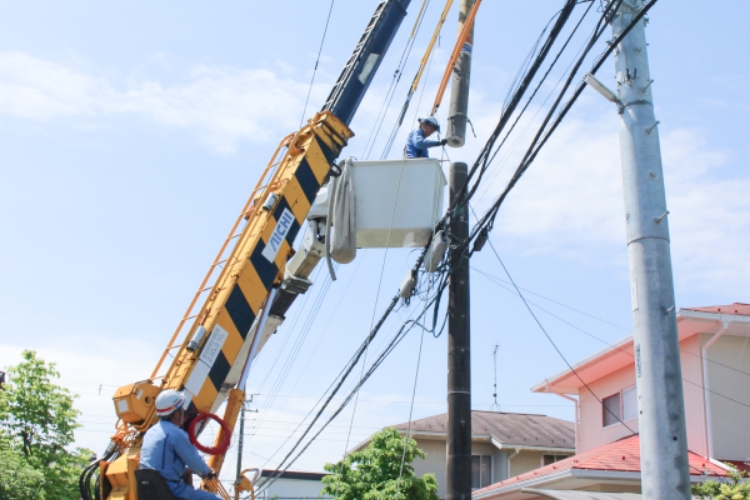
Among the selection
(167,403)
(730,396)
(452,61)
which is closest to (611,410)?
(730,396)

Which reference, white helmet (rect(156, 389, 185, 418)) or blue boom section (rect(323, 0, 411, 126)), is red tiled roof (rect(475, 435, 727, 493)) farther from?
white helmet (rect(156, 389, 185, 418))

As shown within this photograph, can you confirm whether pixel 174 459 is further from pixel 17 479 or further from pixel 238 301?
pixel 17 479

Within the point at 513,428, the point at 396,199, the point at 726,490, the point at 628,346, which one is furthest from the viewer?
the point at 513,428

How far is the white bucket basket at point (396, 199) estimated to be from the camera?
29.8 feet

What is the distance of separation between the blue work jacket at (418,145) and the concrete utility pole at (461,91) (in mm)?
802

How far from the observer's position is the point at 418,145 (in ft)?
31.4

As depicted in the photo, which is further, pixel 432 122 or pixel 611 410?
pixel 611 410

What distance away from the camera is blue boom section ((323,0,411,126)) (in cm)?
919

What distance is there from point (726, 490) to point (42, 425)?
1370cm

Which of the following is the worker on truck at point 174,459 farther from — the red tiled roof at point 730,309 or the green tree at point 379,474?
the green tree at point 379,474

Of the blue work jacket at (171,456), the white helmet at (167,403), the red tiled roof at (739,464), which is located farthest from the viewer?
the red tiled roof at (739,464)

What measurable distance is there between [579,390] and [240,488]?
12.5 meters

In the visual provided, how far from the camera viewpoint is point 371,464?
58.3 ft

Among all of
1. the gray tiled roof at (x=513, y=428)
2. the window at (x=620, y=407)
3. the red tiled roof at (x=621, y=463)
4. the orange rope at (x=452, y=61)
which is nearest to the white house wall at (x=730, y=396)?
the red tiled roof at (x=621, y=463)
